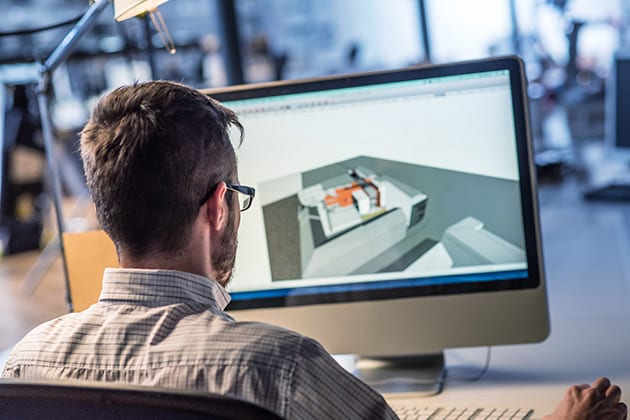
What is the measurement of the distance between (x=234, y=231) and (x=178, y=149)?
0.45 feet

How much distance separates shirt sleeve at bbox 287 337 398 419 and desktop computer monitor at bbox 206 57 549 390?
1.60ft

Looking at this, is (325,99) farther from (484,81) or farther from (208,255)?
(208,255)

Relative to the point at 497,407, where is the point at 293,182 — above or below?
above

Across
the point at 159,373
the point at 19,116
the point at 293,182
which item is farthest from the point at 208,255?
the point at 19,116

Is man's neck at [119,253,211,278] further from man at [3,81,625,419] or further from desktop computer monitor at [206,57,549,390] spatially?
desktop computer monitor at [206,57,549,390]

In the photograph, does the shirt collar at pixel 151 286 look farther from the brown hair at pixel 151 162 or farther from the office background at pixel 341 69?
the office background at pixel 341 69

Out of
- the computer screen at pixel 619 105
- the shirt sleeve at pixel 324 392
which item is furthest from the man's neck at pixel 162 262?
the computer screen at pixel 619 105

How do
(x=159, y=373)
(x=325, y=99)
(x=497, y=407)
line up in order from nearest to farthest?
(x=159, y=373) → (x=497, y=407) → (x=325, y=99)

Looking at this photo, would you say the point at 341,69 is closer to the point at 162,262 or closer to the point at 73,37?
the point at 73,37

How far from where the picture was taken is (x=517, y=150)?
131 centimetres

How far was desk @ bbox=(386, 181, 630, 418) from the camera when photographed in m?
1.30

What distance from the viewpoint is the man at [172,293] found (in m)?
0.83

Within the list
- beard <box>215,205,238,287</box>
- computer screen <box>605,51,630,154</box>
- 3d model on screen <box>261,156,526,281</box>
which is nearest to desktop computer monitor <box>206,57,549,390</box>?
3d model on screen <box>261,156,526,281</box>

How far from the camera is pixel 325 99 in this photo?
136 centimetres
